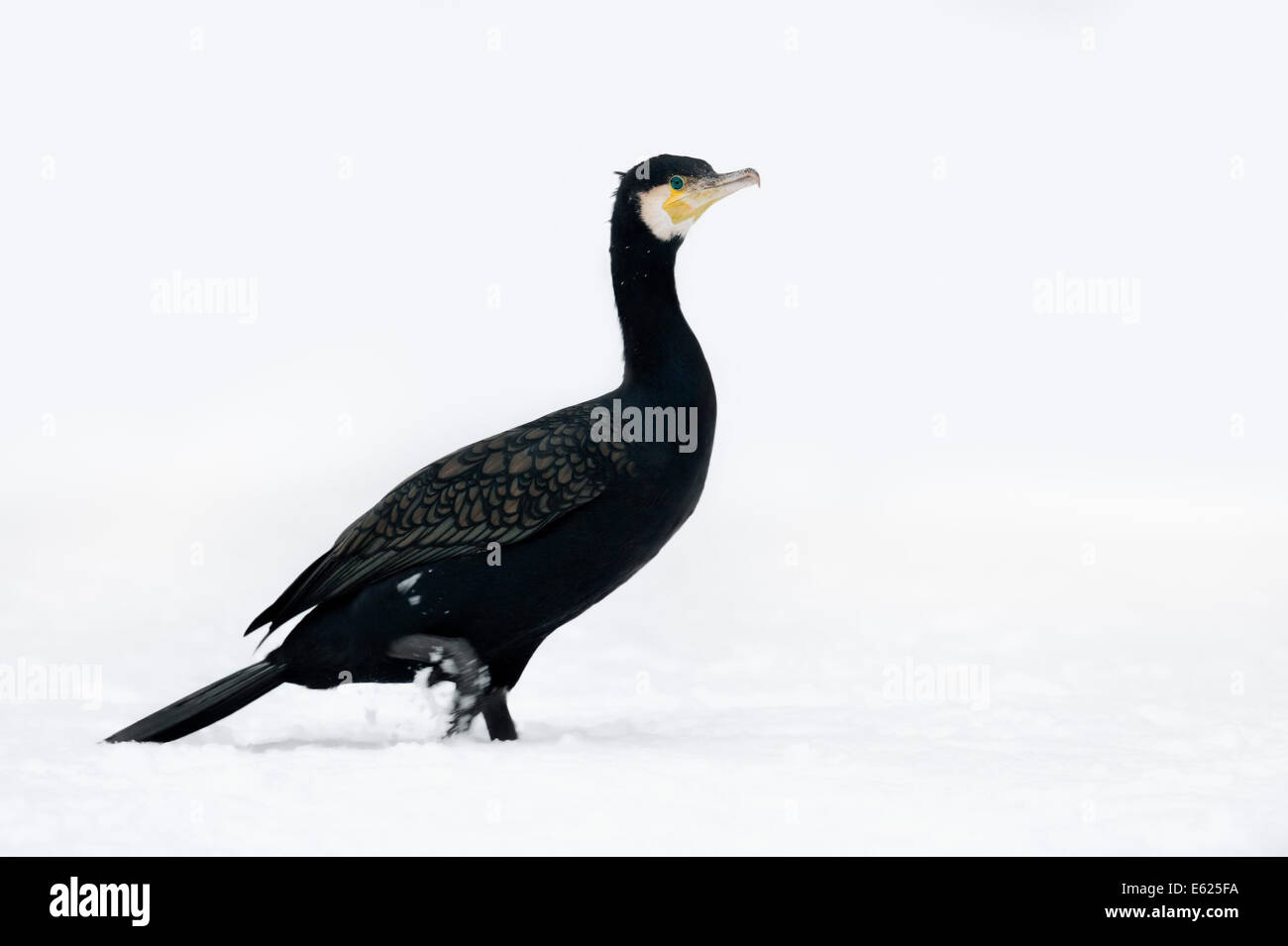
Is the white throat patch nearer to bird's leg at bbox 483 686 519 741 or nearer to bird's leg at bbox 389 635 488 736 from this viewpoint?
bird's leg at bbox 389 635 488 736

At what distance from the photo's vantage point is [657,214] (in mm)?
5375

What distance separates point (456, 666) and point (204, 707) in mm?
896

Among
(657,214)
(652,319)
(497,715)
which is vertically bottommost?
(497,715)

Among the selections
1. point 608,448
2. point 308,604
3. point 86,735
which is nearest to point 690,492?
point 608,448

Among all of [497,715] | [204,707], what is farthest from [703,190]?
[204,707]

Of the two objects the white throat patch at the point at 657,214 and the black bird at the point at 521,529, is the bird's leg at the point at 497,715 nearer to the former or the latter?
the black bird at the point at 521,529

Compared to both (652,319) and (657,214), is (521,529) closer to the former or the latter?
(652,319)

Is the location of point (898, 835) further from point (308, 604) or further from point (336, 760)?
point (308, 604)

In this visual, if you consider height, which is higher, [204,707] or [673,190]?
[673,190]

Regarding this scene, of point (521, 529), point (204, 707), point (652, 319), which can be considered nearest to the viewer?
point (521, 529)

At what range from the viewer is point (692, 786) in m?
4.61

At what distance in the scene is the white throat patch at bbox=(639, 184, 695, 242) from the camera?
5.36 m

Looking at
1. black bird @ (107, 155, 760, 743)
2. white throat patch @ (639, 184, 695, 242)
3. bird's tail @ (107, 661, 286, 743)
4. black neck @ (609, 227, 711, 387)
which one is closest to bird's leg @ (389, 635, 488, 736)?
black bird @ (107, 155, 760, 743)

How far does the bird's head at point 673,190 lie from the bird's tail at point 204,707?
6.82ft
